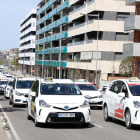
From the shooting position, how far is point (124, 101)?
12031mm

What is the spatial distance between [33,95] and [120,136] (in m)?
3.54

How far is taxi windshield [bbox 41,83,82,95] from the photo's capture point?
1200cm

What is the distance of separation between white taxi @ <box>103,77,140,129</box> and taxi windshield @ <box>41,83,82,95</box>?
5.05ft

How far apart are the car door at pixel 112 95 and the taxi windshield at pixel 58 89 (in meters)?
1.64

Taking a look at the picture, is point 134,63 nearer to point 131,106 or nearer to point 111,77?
point 111,77

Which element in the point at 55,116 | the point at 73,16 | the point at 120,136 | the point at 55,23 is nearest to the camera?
the point at 120,136

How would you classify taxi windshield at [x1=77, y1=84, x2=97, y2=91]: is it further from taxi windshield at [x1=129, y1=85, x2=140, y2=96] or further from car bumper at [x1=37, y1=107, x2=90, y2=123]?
car bumper at [x1=37, y1=107, x2=90, y2=123]

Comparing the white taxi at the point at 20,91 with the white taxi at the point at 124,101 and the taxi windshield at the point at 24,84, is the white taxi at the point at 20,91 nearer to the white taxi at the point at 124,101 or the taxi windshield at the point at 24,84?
the taxi windshield at the point at 24,84

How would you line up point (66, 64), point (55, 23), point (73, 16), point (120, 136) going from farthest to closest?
1. point (55, 23)
2. point (66, 64)
3. point (73, 16)
4. point (120, 136)

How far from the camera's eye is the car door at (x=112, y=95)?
1318cm

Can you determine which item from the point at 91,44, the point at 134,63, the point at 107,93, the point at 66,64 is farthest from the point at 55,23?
the point at 107,93

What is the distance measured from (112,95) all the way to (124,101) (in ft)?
4.49

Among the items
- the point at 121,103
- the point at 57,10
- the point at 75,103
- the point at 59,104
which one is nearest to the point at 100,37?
the point at 57,10

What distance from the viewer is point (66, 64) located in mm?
67062
